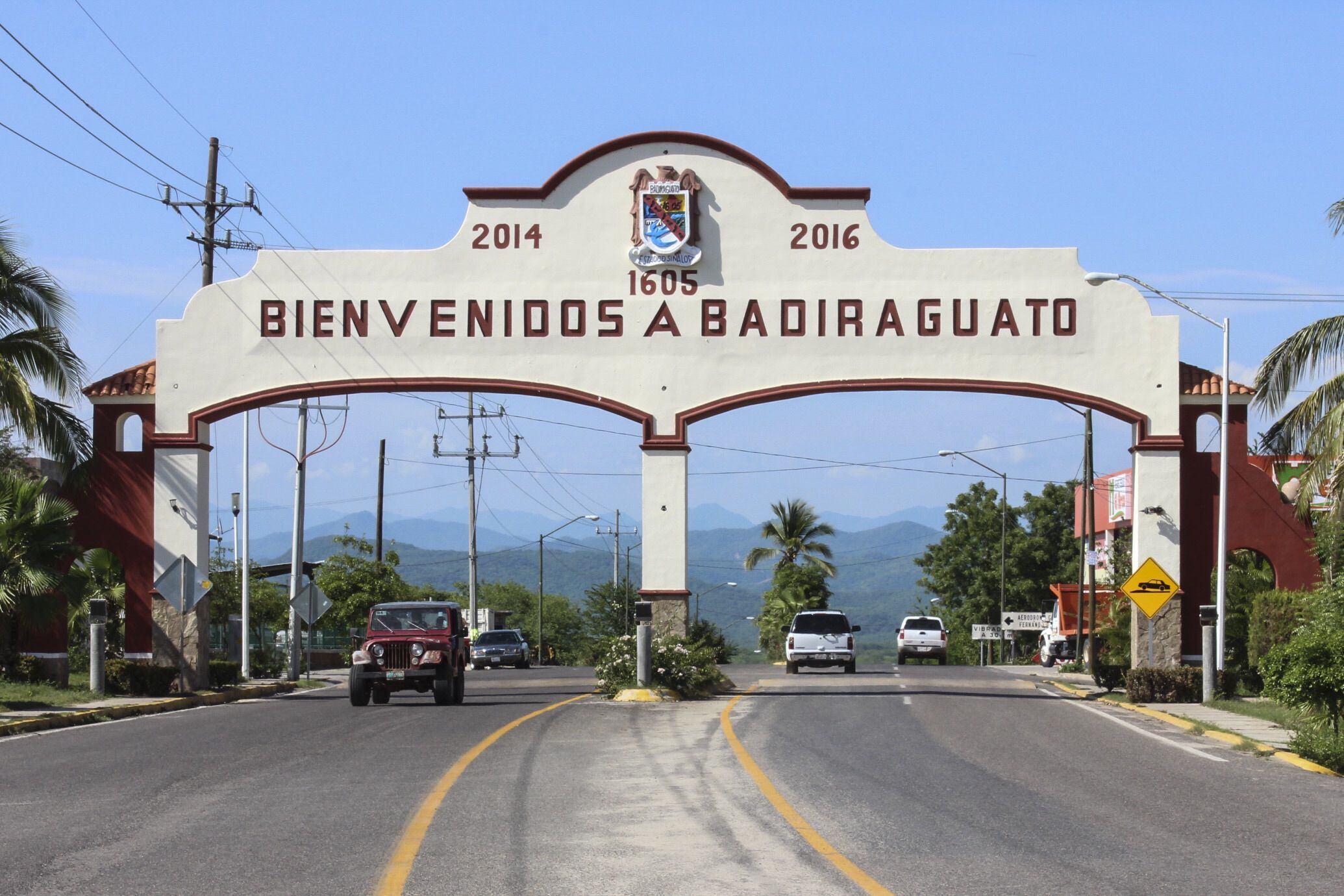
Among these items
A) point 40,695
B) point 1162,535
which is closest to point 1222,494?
point 1162,535

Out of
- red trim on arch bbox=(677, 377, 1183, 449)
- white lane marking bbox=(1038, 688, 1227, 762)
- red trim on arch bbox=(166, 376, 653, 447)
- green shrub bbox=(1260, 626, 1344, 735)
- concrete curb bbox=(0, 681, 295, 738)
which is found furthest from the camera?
red trim on arch bbox=(166, 376, 653, 447)

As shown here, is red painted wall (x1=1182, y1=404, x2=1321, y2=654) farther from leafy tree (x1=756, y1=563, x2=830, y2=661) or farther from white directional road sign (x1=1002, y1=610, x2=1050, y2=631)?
leafy tree (x1=756, y1=563, x2=830, y2=661)

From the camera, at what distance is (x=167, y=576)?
96.6 ft

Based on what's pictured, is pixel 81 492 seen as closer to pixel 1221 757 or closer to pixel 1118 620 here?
pixel 1221 757

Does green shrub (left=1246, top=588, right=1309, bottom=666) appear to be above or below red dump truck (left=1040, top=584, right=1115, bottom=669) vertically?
above

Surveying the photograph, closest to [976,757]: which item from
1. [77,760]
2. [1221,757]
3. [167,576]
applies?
[1221,757]

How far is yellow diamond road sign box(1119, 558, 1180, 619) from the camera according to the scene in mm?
29562

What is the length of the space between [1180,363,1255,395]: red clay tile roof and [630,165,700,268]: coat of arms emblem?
33.2 ft

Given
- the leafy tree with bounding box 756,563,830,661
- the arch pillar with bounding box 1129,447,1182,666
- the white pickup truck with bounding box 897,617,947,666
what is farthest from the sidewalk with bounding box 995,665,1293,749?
the leafy tree with bounding box 756,563,830,661

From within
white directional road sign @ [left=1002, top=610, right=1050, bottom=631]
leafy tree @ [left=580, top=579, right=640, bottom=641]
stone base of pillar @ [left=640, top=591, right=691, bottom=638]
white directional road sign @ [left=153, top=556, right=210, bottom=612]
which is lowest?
leafy tree @ [left=580, top=579, right=640, bottom=641]

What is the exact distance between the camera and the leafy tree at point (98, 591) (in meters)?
32.2

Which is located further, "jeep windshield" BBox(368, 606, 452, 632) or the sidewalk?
"jeep windshield" BBox(368, 606, 452, 632)

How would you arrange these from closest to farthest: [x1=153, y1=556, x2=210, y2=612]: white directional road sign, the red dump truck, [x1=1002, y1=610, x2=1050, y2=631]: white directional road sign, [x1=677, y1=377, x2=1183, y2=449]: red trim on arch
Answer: [x1=153, y1=556, x2=210, y2=612]: white directional road sign, [x1=677, y1=377, x2=1183, y2=449]: red trim on arch, the red dump truck, [x1=1002, y1=610, x2=1050, y2=631]: white directional road sign

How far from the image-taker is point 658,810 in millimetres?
12773
